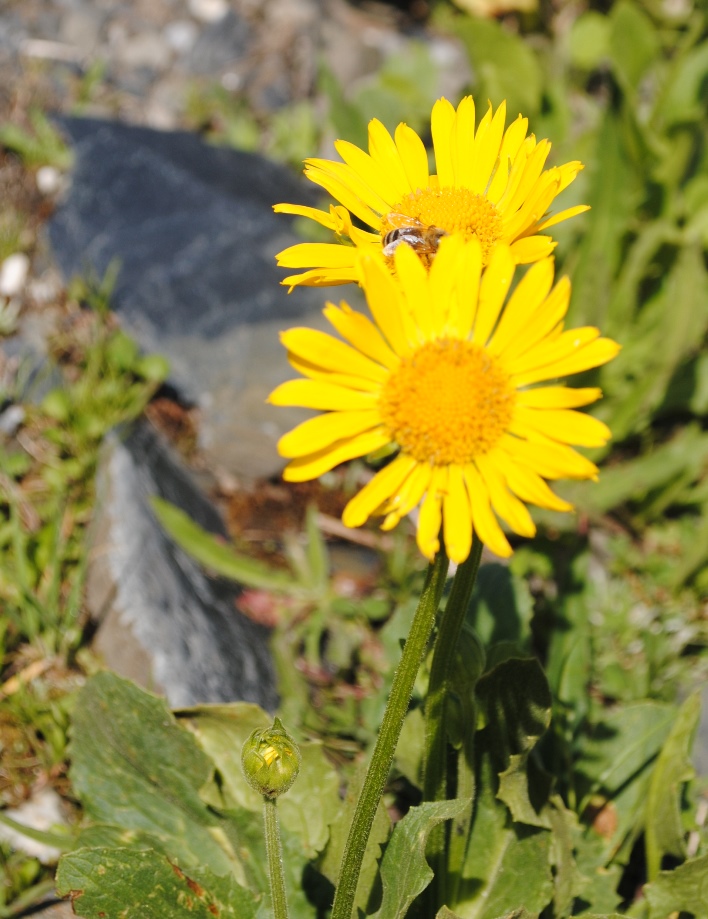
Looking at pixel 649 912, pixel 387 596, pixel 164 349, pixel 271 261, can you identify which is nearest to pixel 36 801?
pixel 387 596

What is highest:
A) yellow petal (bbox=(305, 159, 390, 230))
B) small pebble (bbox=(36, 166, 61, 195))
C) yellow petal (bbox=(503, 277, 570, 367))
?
small pebble (bbox=(36, 166, 61, 195))

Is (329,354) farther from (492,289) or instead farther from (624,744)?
(624,744)

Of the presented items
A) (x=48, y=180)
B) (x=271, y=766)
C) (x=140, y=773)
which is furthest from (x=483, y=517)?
(x=48, y=180)

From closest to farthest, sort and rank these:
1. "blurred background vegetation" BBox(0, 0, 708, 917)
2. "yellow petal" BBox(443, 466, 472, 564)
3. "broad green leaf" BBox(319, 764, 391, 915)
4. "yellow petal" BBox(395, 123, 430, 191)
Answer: "yellow petal" BBox(443, 466, 472, 564) → "yellow petal" BBox(395, 123, 430, 191) → "broad green leaf" BBox(319, 764, 391, 915) → "blurred background vegetation" BBox(0, 0, 708, 917)

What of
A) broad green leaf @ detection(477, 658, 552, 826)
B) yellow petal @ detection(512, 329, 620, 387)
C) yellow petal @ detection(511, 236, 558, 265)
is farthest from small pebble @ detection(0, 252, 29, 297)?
yellow petal @ detection(512, 329, 620, 387)

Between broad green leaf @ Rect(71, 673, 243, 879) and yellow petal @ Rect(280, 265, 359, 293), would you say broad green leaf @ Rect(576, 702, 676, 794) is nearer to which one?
broad green leaf @ Rect(71, 673, 243, 879)

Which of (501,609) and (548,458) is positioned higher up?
(501,609)

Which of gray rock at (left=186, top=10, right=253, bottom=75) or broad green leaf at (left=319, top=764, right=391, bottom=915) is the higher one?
gray rock at (left=186, top=10, right=253, bottom=75)

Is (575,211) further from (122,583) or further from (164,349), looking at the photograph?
(164,349)
